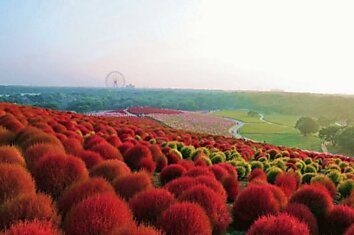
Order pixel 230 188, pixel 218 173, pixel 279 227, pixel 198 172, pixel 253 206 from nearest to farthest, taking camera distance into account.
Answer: pixel 279 227 → pixel 253 206 → pixel 198 172 → pixel 230 188 → pixel 218 173

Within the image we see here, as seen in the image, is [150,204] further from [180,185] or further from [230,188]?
[230,188]

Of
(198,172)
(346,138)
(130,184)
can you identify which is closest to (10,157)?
(130,184)

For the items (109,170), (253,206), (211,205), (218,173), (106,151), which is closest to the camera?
(211,205)

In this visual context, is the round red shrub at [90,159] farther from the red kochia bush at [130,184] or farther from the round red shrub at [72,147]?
the red kochia bush at [130,184]

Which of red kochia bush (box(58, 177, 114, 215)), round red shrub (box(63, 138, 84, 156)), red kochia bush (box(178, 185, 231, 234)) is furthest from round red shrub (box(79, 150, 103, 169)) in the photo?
red kochia bush (box(178, 185, 231, 234))

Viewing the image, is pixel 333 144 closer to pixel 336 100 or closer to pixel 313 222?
→ pixel 313 222

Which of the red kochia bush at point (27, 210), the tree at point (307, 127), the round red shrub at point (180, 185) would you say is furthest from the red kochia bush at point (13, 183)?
the tree at point (307, 127)
